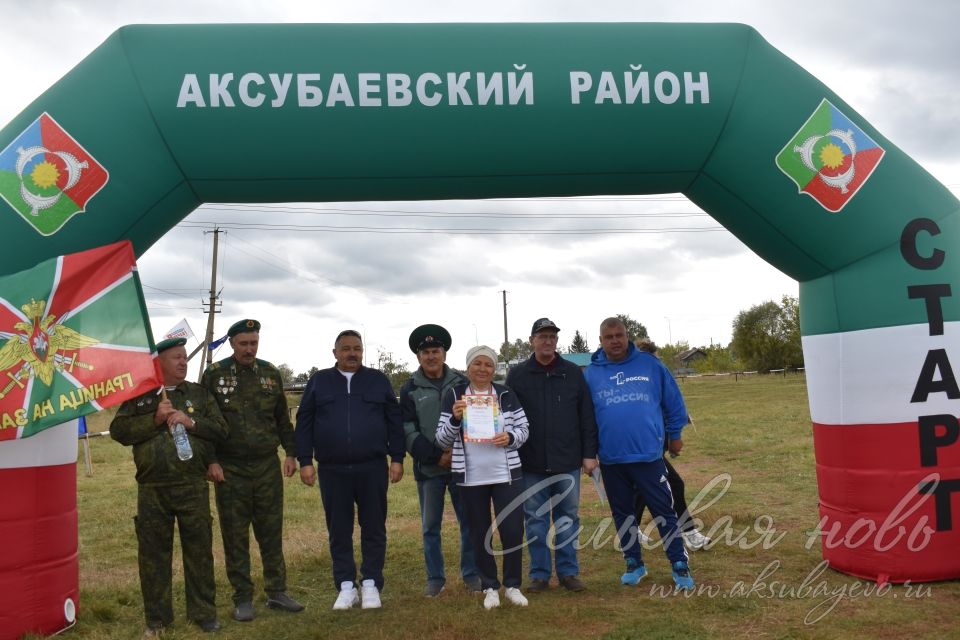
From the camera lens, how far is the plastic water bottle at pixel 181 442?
4508mm

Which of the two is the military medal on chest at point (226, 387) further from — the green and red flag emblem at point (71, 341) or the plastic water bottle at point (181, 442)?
the green and red flag emblem at point (71, 341)

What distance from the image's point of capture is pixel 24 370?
14.3 ft

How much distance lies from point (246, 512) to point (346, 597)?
0.82 meters

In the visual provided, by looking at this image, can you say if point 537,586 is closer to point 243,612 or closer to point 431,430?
point 431,430

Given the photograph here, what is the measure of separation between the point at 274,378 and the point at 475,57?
7.79ft

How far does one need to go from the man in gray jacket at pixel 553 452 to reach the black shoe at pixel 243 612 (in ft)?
5.71

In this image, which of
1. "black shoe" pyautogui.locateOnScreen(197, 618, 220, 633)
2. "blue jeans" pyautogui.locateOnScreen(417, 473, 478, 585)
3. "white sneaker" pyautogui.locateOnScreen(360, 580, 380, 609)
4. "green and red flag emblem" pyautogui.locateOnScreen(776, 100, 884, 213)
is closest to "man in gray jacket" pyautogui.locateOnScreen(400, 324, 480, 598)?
"blue jeans" pyautogui.locateOnScreen(417, 473, 478, 585)

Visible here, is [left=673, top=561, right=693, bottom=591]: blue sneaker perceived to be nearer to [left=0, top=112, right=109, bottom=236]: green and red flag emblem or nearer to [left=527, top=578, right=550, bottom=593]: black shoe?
[left=527, top=578, right=550, bottom=593]: black shoe

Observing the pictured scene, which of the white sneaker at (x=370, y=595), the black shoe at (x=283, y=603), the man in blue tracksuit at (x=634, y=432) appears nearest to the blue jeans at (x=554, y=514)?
the man in blue tracksuit at (x=634, y=432)

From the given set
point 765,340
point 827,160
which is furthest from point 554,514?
point 765,340

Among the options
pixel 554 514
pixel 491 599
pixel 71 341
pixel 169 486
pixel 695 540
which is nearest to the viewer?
pixel 71 341

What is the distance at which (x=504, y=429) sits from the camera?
16.2ft

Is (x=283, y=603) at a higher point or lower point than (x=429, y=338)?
lower

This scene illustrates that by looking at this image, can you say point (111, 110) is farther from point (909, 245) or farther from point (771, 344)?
point (771, 344)
